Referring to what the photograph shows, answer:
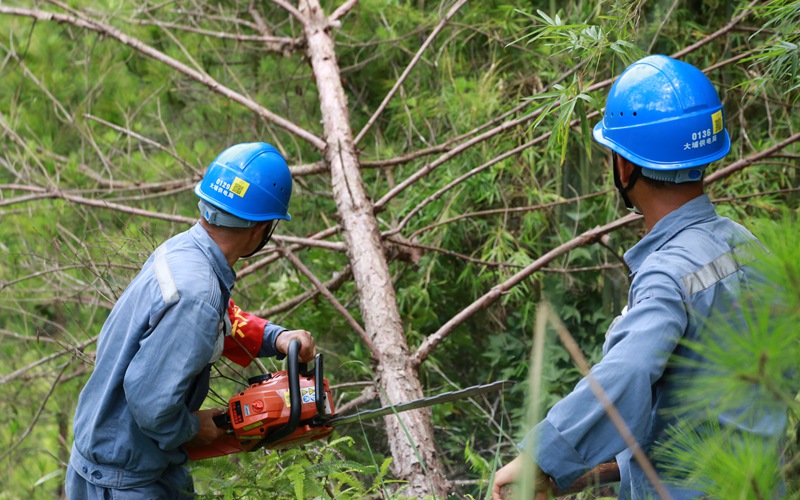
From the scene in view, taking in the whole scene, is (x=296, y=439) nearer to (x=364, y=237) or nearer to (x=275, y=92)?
(x=364, y=237)

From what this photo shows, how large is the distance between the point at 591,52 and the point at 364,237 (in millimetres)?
1997

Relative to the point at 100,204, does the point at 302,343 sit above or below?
below

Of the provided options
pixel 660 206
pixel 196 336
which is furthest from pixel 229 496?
pixel 660 206

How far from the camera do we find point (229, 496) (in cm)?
258

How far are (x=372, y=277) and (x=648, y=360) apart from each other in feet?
8.55

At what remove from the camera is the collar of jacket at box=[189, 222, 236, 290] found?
2650 millimetres

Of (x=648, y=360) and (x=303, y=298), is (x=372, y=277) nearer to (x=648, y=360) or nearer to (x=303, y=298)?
(x=303, y=298)

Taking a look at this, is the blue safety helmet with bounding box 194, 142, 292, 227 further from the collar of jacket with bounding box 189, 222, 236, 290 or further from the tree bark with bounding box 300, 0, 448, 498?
the tree bark with bounding box 300, 0, 448, 498

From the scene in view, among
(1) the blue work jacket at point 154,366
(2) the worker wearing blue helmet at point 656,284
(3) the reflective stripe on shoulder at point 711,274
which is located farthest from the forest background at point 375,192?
(3) the reflective stripe on shoulder at point 711,274

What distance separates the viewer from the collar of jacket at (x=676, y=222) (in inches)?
78.7

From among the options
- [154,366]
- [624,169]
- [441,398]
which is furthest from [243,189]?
[624,169]

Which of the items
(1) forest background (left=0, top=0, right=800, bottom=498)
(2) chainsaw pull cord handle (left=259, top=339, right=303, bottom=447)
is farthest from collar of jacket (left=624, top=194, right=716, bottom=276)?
(1) forest background (left=0, top=0, right=800, bottom=498)

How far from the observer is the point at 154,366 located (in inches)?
94.0

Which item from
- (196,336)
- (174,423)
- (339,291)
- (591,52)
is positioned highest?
(591,52)
